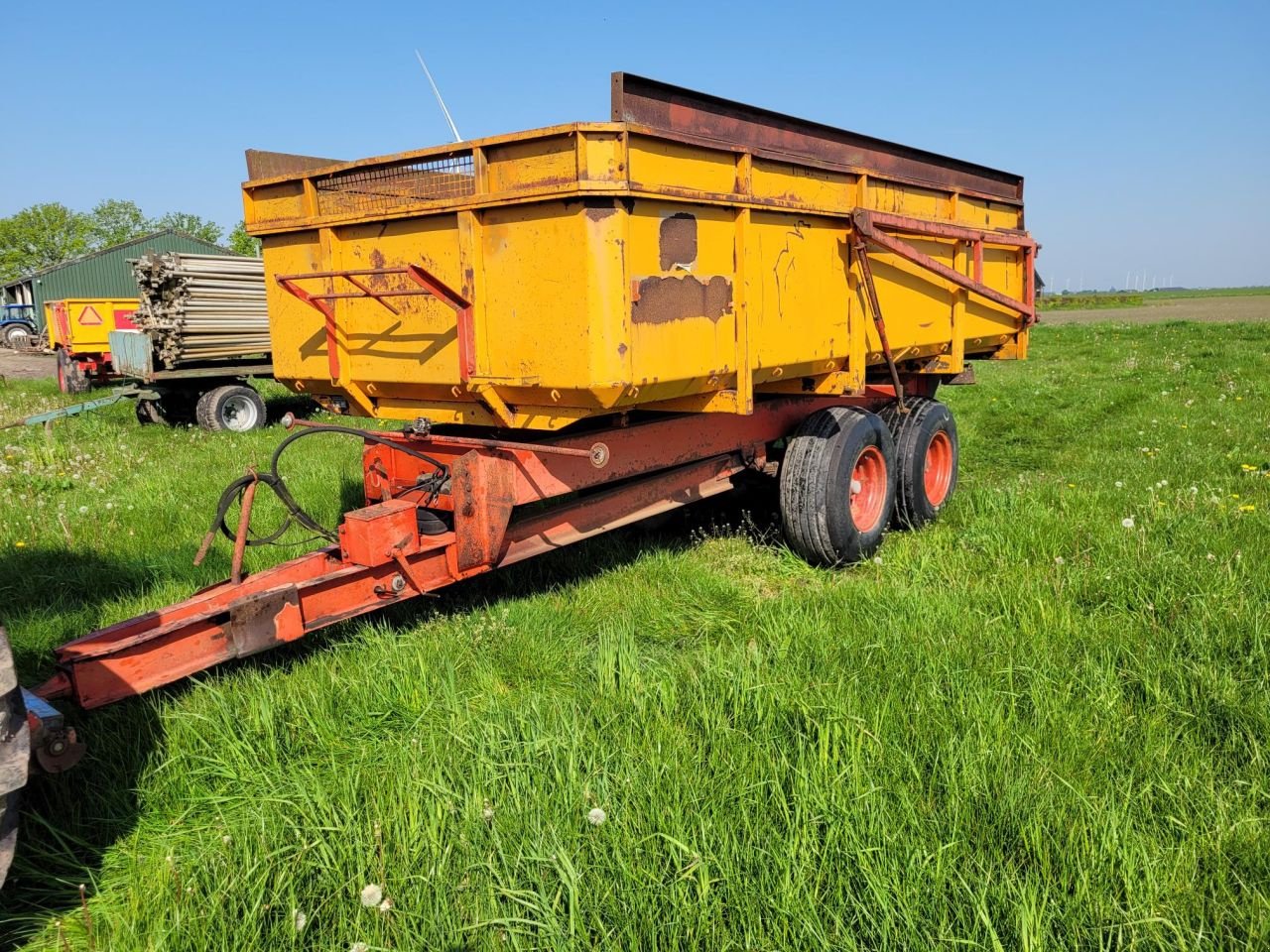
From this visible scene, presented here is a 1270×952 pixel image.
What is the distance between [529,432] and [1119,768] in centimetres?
284

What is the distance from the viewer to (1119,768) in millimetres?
2928

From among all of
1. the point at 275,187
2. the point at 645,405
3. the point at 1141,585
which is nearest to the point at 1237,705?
the point at 1141,585

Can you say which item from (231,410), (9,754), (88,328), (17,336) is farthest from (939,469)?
(17,336)

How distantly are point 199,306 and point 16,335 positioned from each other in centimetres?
3230

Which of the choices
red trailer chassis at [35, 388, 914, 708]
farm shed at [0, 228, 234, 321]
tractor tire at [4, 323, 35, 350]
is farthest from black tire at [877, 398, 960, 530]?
farm shed at [0, 228, 234, 321]

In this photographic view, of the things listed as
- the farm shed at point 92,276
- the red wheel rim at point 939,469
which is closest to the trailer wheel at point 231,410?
the red wheel rim at point 939,469

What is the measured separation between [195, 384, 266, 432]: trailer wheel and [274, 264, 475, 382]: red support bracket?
835 cm

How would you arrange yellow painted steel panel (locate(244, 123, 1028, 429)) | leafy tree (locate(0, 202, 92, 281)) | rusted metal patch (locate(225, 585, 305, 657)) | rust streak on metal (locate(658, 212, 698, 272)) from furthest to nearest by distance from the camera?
1. leafy tree (locate(0, 202, 92, 281))
2. rust streak on metal (locate(658, 212, 698, 272))
3. yellow painted steel panel (locate(244, 123, 1028, 429))
4. rusted metal patch (locate(225, 585, 305, 657))

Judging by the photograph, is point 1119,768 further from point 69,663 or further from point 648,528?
point 648,528

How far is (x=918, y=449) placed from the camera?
6238 millimetres

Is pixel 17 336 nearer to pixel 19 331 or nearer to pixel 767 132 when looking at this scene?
pixel 19 331

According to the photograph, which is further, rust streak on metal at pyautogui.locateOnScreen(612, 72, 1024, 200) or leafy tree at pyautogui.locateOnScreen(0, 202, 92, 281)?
leafy tree at pyautogui.locateOnScreen(0, 202, 92, 281)

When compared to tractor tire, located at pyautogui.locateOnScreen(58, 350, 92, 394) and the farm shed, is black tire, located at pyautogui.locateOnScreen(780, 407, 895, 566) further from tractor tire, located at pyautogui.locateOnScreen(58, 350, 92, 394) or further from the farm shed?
the farm shed

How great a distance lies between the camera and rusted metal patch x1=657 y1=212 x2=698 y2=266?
3.92m
